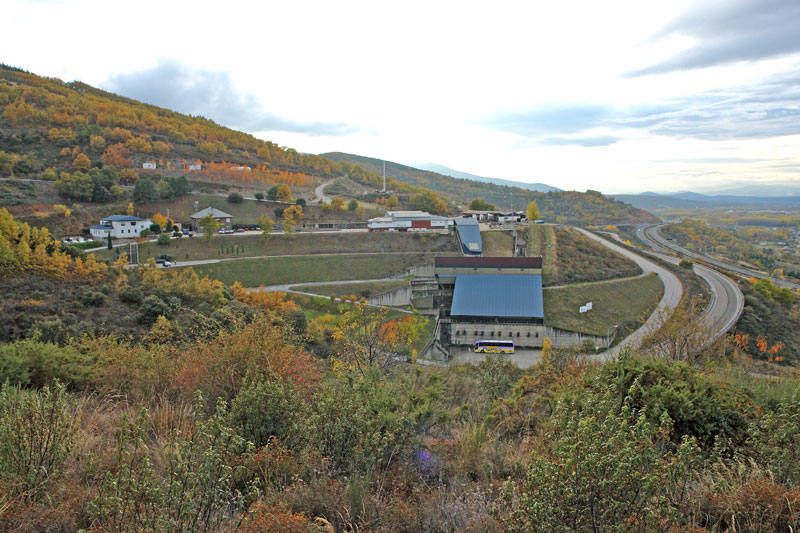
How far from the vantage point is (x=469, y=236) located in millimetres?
38156

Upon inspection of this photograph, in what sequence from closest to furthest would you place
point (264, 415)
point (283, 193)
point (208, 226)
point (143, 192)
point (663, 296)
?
point (264, 415) < point (663, 296) < point (208, 226) < point (143, 192) < point (283, 193)

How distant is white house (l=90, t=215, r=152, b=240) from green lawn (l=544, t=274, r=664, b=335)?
30.5 meters

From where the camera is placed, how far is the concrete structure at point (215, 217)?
3868 centimetres

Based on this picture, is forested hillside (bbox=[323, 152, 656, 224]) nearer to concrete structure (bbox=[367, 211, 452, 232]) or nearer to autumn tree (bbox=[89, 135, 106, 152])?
concrete structure (bbox=[367, 211, 452, 232])

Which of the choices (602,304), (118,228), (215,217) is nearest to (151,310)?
(118,228)

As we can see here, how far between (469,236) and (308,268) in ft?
46.6

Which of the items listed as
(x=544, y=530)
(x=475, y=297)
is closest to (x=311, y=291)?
(x=475, y=297)

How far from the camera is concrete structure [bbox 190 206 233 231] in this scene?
38.7 meters

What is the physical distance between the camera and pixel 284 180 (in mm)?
57719

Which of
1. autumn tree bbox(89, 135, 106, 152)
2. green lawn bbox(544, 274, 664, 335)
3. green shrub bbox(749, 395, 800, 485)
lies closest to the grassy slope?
green lawn bbox(544, 274, 664, 335)

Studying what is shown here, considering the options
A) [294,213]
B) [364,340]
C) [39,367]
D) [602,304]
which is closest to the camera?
[39,367]

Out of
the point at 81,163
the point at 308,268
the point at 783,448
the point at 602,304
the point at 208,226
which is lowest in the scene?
the point at 602,304

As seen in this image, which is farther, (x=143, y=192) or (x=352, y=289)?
(x=143, y=192)

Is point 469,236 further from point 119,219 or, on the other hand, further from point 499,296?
point 119,219
